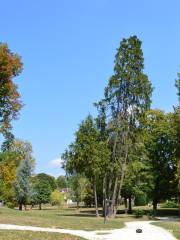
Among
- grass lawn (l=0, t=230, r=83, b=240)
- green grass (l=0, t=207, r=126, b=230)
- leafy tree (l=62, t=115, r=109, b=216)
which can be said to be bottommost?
grass lawn (l=0, t=230, r=83, b=240)

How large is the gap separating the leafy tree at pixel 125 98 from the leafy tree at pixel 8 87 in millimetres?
16171

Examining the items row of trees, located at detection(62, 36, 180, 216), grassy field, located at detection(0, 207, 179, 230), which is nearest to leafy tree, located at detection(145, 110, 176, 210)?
row of trees, located at detection(62, 36, 180, 216)

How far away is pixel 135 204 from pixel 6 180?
71.8 metres

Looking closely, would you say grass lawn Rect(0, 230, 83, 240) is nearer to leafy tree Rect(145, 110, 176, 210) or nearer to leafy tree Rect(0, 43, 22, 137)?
leafy tree Rect(0, 43, 22, 137)

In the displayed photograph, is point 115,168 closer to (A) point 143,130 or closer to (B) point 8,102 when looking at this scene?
(A) point 143,130

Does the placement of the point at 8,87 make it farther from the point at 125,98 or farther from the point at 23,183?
the point at 23,183

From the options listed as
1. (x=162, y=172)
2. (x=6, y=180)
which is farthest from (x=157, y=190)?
(x=6, y=180)

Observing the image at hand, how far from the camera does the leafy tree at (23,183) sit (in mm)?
84875

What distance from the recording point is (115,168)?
1954 inches

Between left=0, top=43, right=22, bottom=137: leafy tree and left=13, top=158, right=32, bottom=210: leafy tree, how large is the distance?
164ft

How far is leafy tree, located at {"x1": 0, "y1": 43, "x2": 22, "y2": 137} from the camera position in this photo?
113 ft

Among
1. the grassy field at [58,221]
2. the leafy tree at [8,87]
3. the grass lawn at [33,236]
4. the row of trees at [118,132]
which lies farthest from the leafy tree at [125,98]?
the grass lawn at [33,236]

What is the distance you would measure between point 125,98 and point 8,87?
1815 centimetres

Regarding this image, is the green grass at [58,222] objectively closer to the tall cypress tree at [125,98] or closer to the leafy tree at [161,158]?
the tall cypress tree at [125,98]
